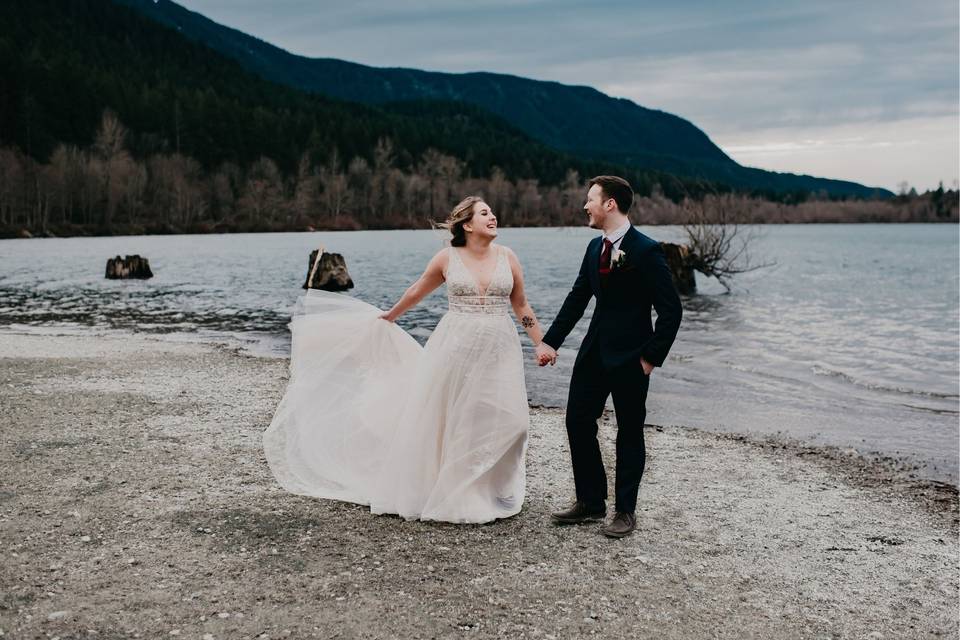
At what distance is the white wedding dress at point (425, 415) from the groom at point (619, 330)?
20.3 inches

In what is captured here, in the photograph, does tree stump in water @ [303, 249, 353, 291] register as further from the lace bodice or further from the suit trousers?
the suit trousers

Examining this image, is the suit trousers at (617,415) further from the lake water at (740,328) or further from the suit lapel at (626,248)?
the lake water at (740,328)

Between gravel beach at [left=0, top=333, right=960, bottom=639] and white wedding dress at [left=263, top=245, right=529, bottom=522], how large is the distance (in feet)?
0.78

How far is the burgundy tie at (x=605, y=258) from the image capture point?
6.23 m

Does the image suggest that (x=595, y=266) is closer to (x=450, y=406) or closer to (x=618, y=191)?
(x=618, y=191)

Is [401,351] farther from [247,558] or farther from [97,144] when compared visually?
[97,144]

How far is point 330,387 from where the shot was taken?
7723 millimetres

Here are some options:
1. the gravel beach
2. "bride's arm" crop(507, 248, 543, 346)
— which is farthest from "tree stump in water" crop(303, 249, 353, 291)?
"bride's arm" crop(507, 248, 543, 346)

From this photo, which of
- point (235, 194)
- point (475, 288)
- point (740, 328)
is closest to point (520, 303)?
point (475, 288)

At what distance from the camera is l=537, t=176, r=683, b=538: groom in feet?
20.1

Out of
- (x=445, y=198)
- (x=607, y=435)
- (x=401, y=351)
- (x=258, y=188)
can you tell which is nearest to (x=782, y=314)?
(x=607, y=435)

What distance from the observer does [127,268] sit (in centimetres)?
4381

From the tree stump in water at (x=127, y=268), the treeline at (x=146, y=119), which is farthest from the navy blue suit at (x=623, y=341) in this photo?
the treeline at (x=146, y=119)

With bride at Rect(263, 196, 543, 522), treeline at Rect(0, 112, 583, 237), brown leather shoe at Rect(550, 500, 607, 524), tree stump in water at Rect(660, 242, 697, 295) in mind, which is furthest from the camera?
treeline at Rect(0, 112, 583, 237)
